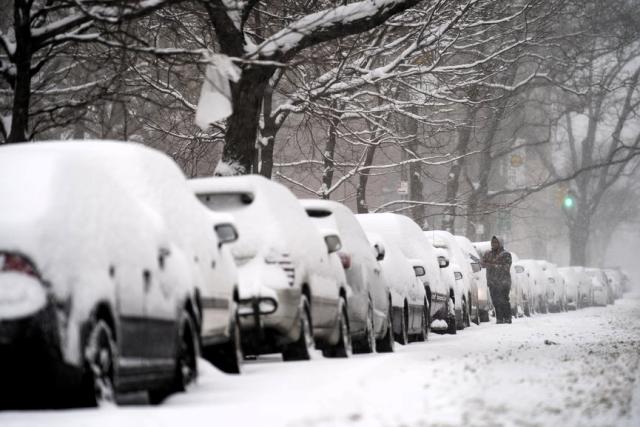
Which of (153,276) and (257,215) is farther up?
(257,215)

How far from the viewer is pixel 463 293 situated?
1107 inches

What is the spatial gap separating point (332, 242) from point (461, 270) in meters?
14.2

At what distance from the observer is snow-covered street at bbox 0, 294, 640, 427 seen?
7.91m

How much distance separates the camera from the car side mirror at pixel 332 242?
49.0ft

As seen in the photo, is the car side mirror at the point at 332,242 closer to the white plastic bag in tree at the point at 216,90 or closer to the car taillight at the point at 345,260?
the car taillight at the point at 345,260

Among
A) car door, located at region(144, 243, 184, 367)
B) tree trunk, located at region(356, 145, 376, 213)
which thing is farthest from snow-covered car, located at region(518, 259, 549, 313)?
car door, located at region(144, 243, 184, 367)

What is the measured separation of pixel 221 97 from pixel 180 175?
197 inches

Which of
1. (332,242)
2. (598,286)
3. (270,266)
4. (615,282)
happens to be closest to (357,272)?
(332,242)

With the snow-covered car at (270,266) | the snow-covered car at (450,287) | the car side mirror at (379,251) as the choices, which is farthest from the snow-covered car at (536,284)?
the snow-covered car at (270,266)

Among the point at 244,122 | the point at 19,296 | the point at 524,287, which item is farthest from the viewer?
the point at 524,287

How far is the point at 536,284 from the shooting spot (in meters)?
42.3

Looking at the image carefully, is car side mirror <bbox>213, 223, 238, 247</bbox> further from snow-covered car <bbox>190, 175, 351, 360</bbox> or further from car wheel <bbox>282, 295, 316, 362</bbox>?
car wheel <bbox>282, 295, 316, 362</bbox>

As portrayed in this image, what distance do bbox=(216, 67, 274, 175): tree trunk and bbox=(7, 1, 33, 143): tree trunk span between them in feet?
17.0

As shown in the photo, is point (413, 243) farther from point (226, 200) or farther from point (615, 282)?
point (615, 282)
